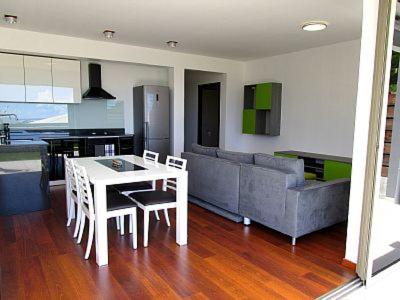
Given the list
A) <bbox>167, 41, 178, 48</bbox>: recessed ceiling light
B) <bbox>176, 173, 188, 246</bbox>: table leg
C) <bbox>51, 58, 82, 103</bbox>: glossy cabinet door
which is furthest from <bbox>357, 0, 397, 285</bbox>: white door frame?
<bbox>51, 58, 82, 103</bbox>: glossy cabinet door

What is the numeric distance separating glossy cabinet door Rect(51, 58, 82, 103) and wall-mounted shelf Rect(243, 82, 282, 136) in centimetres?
323

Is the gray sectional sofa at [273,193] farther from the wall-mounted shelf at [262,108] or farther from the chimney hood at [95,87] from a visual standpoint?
the chimney hood at [95,87]

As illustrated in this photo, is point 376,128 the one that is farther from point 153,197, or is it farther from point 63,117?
point 63,117

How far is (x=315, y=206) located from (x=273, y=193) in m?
0.41

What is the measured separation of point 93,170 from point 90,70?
3046 millimetres

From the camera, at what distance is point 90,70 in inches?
212

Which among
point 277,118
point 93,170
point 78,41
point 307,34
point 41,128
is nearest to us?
point 93,170

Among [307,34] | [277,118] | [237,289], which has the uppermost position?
[307,34]

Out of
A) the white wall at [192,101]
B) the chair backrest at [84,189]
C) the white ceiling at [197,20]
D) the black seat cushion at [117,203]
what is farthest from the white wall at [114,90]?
the black seat cushion at [117,203]

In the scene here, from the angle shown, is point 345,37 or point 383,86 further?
point 345,37

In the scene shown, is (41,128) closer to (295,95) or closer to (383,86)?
(295,95)

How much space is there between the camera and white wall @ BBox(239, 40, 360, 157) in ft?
15.2

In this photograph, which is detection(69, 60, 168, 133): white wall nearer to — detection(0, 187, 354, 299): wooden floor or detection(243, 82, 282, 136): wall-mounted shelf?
detection(243, 82, 282, 136): wall-mounted shelf

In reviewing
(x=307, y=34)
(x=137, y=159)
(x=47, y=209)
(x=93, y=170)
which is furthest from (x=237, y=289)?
(x=307, y=34)
